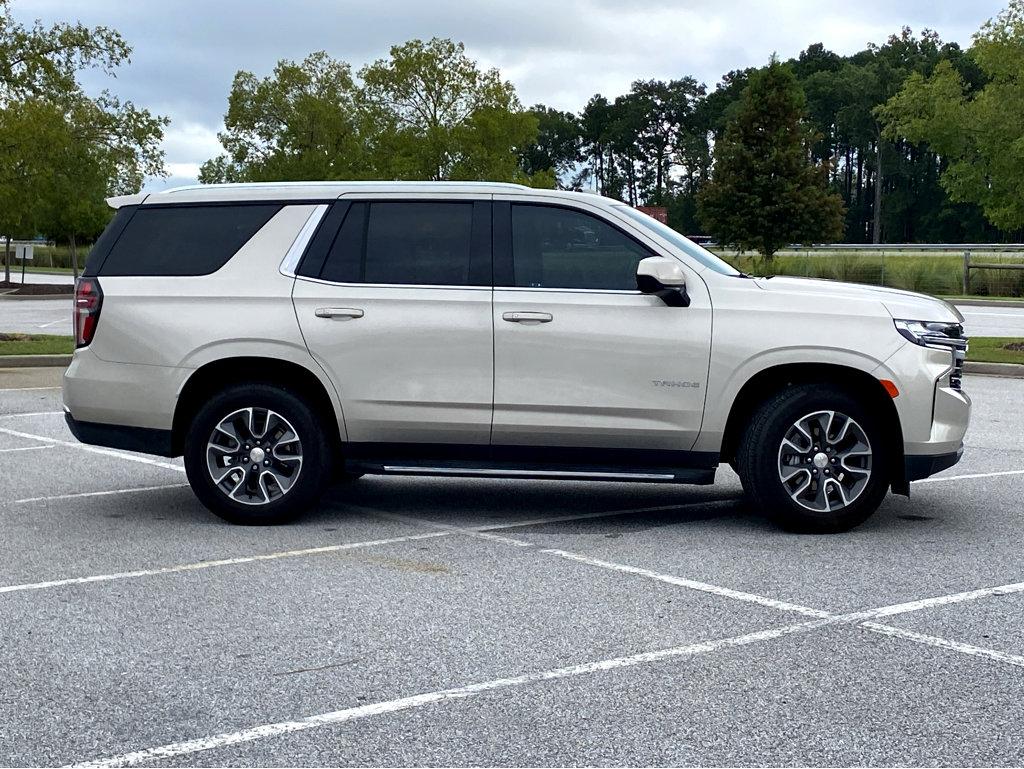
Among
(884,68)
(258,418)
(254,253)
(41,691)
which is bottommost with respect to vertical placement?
(41,691)

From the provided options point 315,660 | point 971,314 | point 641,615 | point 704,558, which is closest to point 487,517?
point 704,558

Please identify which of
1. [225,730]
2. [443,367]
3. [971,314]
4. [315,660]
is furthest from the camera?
[971,314]

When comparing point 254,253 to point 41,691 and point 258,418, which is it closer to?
point 258,418

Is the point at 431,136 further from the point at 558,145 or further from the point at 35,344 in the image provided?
the point at 558,145


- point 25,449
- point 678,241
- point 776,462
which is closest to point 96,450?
point 25,449

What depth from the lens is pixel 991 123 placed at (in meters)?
23.5

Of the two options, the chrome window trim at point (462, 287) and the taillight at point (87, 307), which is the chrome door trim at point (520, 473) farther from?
the taillight at point (87, 307)

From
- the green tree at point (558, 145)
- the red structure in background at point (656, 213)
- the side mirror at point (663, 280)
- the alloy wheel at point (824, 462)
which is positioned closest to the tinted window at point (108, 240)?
the side mirror at point (663, 280)

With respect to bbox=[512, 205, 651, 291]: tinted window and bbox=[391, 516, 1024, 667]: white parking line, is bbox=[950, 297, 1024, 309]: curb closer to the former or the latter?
bbox=[512, 205, 651, 291]: tinted window

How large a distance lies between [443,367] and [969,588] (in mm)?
3076

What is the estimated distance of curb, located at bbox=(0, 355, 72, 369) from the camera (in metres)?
19.0

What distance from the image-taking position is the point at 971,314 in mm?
31656

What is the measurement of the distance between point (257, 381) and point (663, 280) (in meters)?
2.46

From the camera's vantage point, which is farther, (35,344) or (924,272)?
(924,272)
